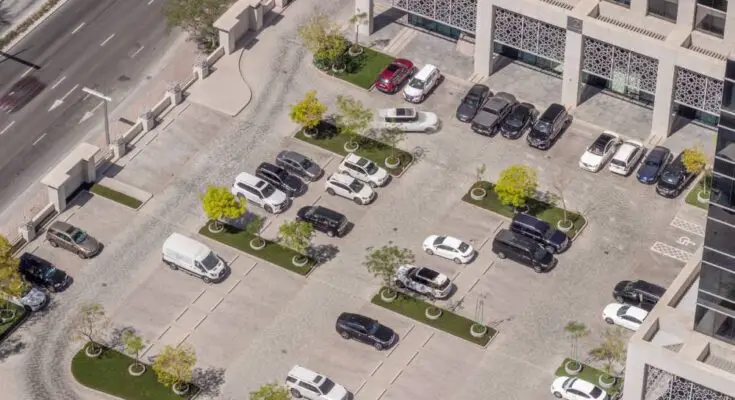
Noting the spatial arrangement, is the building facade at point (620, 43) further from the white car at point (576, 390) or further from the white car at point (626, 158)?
the white car at point (576, 390)

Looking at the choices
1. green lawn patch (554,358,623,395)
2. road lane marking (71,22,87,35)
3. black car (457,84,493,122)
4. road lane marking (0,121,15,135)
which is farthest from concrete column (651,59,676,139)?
road lane marking (0,121,15,135)

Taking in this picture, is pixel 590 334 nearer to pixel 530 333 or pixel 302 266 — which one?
pixel 530 333

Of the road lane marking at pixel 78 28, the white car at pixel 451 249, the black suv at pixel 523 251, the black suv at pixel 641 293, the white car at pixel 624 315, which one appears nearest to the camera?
the white car at pixel 624 315

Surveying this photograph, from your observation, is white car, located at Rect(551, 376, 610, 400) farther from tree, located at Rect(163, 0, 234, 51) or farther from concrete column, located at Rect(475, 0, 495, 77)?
tree, located at Rect(163, 0, 234, 51)

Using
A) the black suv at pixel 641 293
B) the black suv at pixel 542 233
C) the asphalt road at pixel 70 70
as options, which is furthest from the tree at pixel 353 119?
the black suv at pixel 641 293

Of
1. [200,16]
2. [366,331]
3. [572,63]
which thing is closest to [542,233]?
[366,331]

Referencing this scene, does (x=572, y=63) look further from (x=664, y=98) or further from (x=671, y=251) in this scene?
(x=671, y=251)
